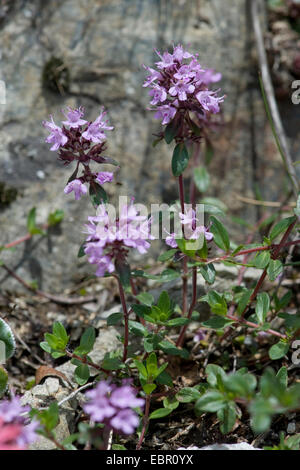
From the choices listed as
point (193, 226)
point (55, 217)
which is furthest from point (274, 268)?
point (55, 217)

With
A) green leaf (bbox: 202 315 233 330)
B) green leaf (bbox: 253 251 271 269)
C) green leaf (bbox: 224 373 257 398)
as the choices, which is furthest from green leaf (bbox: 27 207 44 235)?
green leaf (bbox: 224 373 257 398)

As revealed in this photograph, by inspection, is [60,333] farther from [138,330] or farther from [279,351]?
[279,351]

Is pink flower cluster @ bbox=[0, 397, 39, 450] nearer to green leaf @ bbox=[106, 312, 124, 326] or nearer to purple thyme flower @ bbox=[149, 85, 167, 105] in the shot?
green leaf @ bbox=[106, 312, 124, 326]

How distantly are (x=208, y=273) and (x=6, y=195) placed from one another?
6.05 ft

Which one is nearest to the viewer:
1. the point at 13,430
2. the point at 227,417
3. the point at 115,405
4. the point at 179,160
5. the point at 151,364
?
the point at 13,430

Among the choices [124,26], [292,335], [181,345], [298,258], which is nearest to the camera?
[292,335]

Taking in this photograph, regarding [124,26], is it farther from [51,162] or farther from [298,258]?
[298,258]

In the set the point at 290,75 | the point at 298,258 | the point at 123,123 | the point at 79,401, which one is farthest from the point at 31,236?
the point at 290,75

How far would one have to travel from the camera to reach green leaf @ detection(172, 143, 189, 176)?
8.23 ft

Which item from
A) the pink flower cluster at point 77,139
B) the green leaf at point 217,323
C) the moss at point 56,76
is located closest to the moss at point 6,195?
the moss at point 56,76

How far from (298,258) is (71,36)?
2445 millimetres

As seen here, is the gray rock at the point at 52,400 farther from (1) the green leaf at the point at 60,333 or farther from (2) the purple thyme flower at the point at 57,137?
(2) the purple thyme flower at the point at 57,137

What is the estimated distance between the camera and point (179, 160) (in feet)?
8.27
